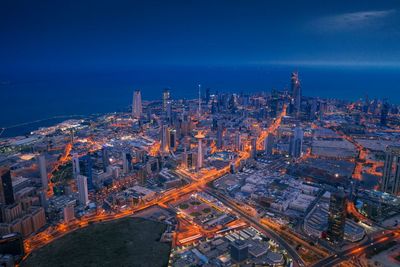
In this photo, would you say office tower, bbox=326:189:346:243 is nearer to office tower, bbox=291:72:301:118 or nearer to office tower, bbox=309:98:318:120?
office tower, bbox=309:98:318:120

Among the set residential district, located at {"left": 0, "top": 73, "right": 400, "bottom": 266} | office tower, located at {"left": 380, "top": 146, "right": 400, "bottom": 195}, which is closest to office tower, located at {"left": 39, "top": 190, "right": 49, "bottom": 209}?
residential district, located at {"left": 0, "top": 73, "right": 400, "bottom": 266}


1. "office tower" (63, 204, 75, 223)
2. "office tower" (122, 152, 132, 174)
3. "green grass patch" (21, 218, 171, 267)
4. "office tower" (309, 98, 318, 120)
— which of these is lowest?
"green grass patch" (21, 218, 171, 267)

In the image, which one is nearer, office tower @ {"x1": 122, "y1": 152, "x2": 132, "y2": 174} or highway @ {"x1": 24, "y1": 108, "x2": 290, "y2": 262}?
highway @ {"x1": 24, "y1": 108, "x2": 290, "y2": 262}

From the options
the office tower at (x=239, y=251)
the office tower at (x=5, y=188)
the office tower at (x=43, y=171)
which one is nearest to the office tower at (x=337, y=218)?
the office tower at (x=239, y=251)

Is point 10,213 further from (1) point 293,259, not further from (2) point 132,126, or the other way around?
(2) point 132,126

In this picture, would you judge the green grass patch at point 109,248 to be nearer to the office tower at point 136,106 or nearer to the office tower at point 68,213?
the office tower at point 68,213

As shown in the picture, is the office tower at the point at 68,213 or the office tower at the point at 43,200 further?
the office tower at the point at 43,200
